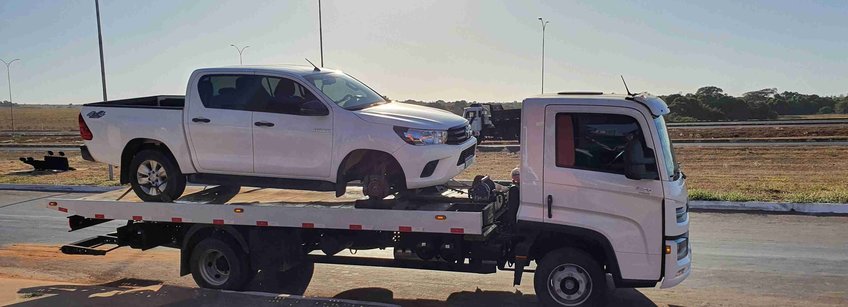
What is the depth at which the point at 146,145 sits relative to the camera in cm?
775

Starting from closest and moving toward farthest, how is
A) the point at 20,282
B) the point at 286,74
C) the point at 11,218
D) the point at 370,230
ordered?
the point at 370,230 < the point at 286,74 < the point at 20,282 < the point at 11,218

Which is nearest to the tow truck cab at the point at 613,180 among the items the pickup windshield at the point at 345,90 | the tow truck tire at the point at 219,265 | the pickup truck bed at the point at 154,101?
the pickup windshield at the point at 345,90

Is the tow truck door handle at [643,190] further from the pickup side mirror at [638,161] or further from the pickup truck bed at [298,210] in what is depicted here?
the pickup truck bed at [298,210]

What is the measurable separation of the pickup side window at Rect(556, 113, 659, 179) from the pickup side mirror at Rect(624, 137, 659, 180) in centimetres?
13

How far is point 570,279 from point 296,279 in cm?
348

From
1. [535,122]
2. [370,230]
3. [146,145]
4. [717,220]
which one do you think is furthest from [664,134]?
[717,220]

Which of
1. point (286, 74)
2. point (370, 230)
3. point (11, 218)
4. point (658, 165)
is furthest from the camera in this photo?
point (11, 218)

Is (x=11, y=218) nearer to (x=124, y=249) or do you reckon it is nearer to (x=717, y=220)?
(x=124, y=249)

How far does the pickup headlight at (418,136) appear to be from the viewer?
6652 millimetres

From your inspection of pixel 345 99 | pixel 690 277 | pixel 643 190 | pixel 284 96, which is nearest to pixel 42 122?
pixel 284 96

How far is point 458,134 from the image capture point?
23.1ft

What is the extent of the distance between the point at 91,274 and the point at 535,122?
626 cm

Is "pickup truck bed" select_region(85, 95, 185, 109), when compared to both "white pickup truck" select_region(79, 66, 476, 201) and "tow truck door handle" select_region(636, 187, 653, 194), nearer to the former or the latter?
"white pickup truck" select_region(79, 66, 476, 201)

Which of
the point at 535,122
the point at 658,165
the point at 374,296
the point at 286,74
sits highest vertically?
the point at 286,74
